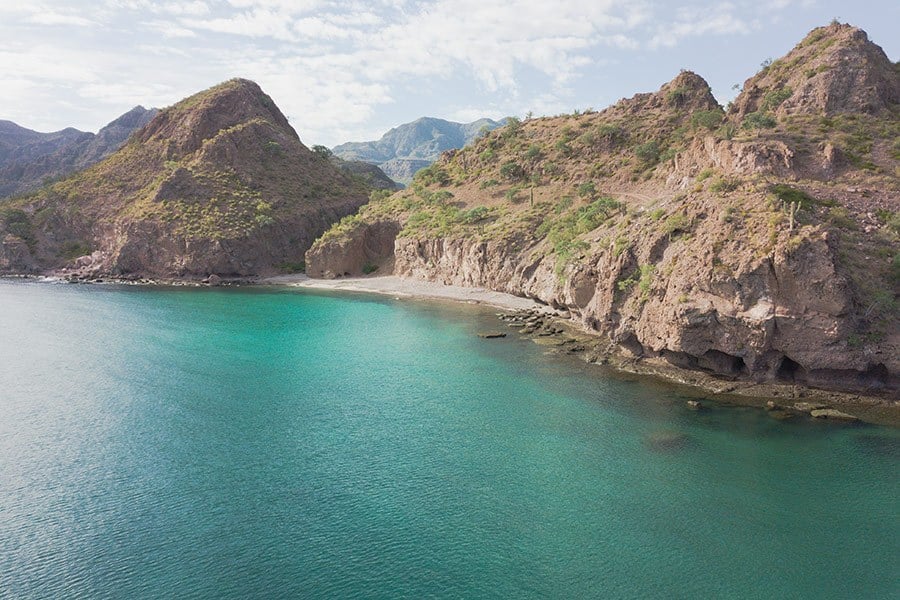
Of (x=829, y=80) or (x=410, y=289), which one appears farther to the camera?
(x=410, y=289)

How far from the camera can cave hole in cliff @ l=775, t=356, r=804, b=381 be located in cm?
4328

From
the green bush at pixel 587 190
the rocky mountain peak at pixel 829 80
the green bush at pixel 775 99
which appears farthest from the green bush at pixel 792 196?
the green bush at pixel 587 190

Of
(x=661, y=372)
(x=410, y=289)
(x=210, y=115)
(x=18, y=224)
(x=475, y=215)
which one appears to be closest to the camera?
(x=661, y=372)

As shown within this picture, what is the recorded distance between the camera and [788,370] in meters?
43.9

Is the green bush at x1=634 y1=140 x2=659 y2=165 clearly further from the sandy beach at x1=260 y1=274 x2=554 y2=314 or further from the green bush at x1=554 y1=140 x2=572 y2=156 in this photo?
the sandy beach at x1=260 y1=274 x2=554 y2=314

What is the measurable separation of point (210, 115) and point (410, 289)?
269ft

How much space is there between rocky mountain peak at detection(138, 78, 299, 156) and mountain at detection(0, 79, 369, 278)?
316 millimetres

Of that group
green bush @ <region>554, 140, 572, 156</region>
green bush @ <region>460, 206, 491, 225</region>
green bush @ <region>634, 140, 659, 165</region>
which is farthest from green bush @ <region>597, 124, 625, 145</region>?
green bush @ <region>460, 206, 491, 225</region>

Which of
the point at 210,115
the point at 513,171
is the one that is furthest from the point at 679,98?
the point at 210,115

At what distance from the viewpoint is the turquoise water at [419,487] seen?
22938 mm

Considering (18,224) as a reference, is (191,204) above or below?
above

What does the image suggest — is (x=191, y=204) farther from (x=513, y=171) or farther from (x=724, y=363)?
(x=724, y=363)

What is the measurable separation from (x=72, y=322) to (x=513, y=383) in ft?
194

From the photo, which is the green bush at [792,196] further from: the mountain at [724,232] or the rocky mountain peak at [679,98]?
the rocky mountain peak at [679,98]
